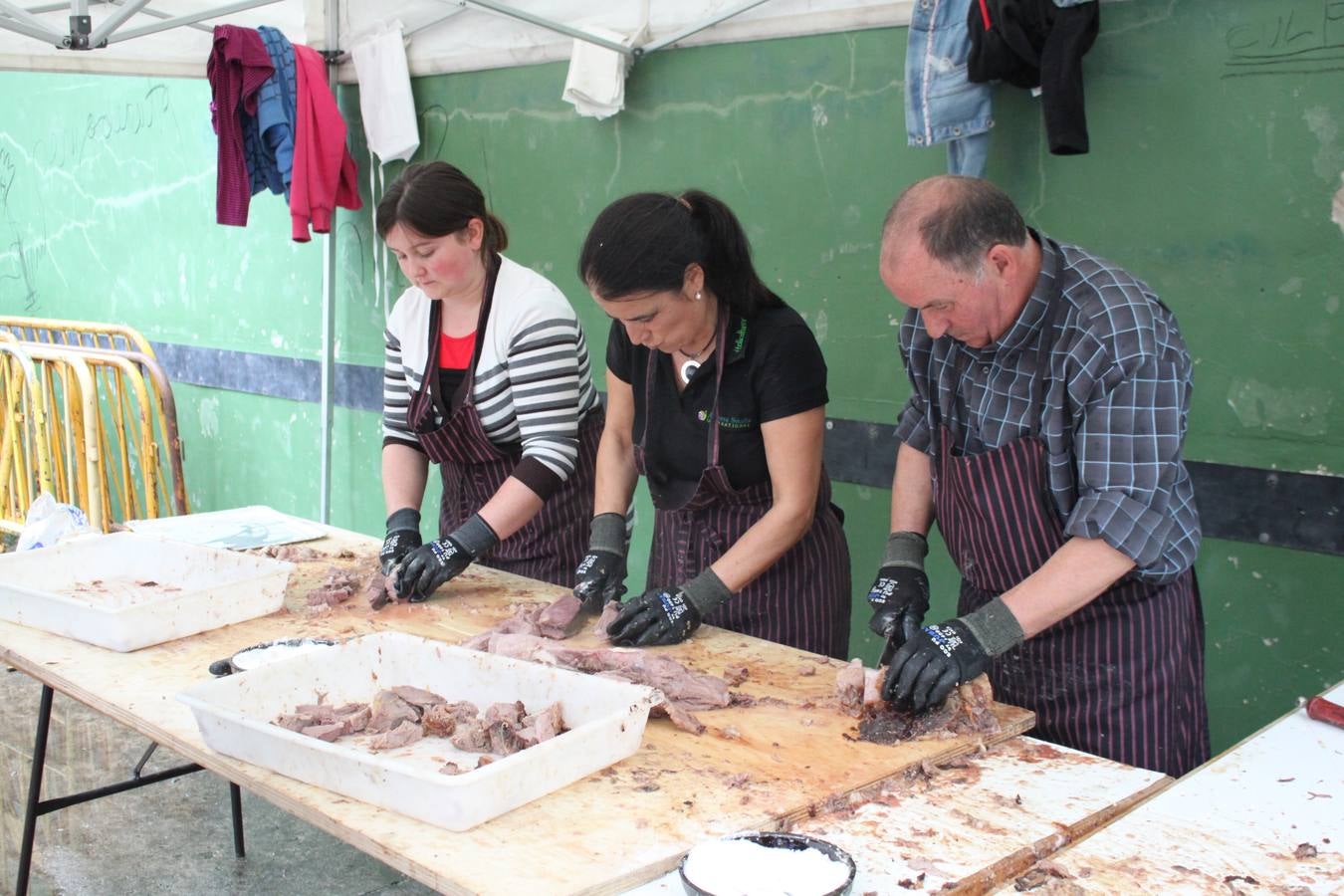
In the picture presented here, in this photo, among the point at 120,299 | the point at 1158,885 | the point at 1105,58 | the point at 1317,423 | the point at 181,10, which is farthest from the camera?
the point at 120,299

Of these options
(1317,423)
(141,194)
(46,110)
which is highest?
(46,110)

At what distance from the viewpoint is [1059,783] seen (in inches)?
80.0

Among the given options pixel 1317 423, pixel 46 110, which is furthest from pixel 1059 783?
pixel 46 110

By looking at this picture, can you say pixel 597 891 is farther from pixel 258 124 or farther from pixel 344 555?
pixel 258 124

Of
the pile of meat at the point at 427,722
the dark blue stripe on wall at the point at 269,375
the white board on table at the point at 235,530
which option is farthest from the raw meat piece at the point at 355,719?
the dark blue stripe on wall at the point at 269,375

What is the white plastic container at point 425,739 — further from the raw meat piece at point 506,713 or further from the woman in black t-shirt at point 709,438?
the woman in black t-shirt at point 709,438

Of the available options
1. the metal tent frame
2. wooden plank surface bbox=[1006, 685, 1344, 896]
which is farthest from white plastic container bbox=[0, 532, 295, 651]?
wooden plank surface bbox=[1006, 685, 1344, 896]

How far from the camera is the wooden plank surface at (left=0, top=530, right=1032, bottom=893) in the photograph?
1.74m

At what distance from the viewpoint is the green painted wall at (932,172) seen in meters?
3.22

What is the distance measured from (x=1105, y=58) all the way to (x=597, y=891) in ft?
9.22

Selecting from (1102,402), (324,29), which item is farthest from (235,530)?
(324,29)

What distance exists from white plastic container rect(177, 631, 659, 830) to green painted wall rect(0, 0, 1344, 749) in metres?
2.00

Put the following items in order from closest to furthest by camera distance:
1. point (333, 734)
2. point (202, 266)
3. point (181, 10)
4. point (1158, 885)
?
point (1158, 885), point (333, 734), point (181, 10), point (202, 266)

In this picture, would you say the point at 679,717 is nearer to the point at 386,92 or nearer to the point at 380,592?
the point at 380,592
